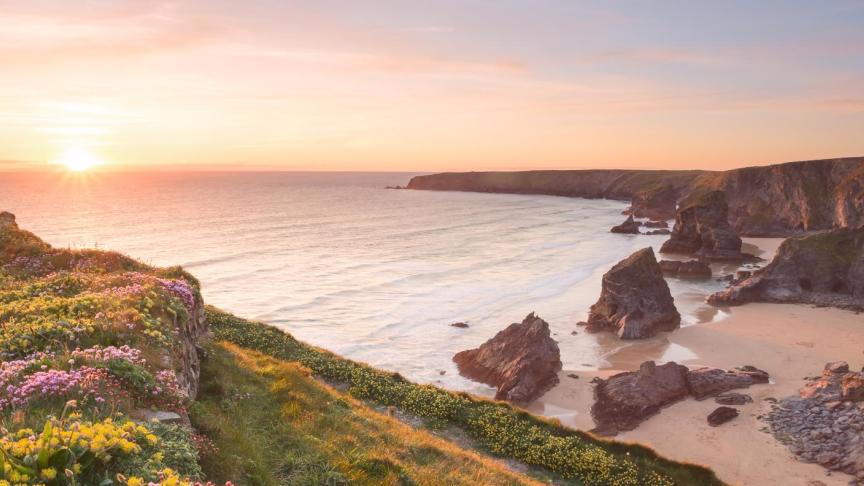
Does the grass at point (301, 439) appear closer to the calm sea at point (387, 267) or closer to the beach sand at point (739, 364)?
the beach sand at point (739, 364)

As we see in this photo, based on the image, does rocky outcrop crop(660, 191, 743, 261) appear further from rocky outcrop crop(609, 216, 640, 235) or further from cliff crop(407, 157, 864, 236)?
rocky outcrop crop(609, 216, 640, 235)

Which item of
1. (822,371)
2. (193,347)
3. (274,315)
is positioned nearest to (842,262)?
(822,371)

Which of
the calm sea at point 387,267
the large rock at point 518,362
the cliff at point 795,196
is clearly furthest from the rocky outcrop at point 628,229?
the large rock at point 518,362

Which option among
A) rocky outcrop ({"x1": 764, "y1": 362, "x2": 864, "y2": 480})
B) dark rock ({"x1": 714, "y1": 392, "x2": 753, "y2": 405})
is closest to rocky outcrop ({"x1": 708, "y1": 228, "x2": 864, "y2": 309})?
rocky outcrop ({"x1": 764, "y1": 362, "x2": 864, "y2": 480})

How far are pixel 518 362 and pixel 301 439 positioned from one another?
74.3 feet

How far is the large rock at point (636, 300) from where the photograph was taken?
148 feet

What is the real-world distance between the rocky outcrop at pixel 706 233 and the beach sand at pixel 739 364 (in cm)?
2928

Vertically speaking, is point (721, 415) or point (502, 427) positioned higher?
point (502, 427)

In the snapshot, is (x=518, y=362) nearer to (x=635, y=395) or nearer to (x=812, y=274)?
(x=635, y=395)

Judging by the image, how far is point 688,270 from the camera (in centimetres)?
6825

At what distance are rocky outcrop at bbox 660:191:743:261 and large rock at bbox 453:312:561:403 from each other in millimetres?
55902

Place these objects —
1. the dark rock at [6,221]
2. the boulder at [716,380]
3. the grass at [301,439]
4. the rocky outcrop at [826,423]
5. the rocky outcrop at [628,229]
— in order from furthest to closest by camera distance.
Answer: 1. the rocky outcrop at [628,229]
2. the boulder at [716,380]
3. the dark rock at [6,221]
4. the rocky outcrop at [826,423]
5. the grass at [301,439]

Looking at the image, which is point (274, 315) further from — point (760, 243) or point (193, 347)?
point (760, 243)

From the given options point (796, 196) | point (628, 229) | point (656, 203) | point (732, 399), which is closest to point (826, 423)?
point (732, 399)
